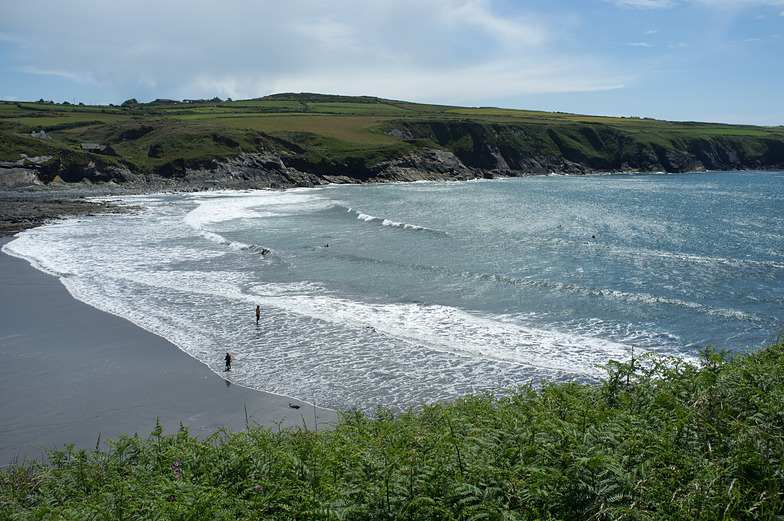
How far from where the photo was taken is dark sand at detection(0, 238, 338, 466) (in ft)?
50.1

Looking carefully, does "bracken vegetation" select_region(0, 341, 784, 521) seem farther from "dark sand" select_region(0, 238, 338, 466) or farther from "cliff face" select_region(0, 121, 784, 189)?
"cliff face" select_region(0, 121, 784, 189)

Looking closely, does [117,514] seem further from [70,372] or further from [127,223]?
[127,223]

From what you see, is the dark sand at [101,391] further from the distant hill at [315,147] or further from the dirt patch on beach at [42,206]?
the distant hill at [315,147]

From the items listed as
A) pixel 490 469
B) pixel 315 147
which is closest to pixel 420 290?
pixel 490 469

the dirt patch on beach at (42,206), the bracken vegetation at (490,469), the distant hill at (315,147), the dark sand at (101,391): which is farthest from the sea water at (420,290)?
the distant hill at (315,147)

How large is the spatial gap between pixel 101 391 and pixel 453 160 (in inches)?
5158

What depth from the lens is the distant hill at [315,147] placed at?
103938mm

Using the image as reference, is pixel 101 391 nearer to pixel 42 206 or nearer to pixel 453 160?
pixel 42 206

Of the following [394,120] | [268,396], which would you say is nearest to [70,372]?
[268,396]

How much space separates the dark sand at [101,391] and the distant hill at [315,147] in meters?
80.9

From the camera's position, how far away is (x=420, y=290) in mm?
30719

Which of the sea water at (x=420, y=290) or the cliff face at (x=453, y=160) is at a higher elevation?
the cliff face at (x=453, y=160)

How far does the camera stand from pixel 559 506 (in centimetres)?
608

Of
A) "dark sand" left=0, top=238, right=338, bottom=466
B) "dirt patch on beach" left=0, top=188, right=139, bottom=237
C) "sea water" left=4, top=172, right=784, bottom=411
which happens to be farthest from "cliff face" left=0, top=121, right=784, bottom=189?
"dark sand" left=0, top=238, right=338, bottom=466
